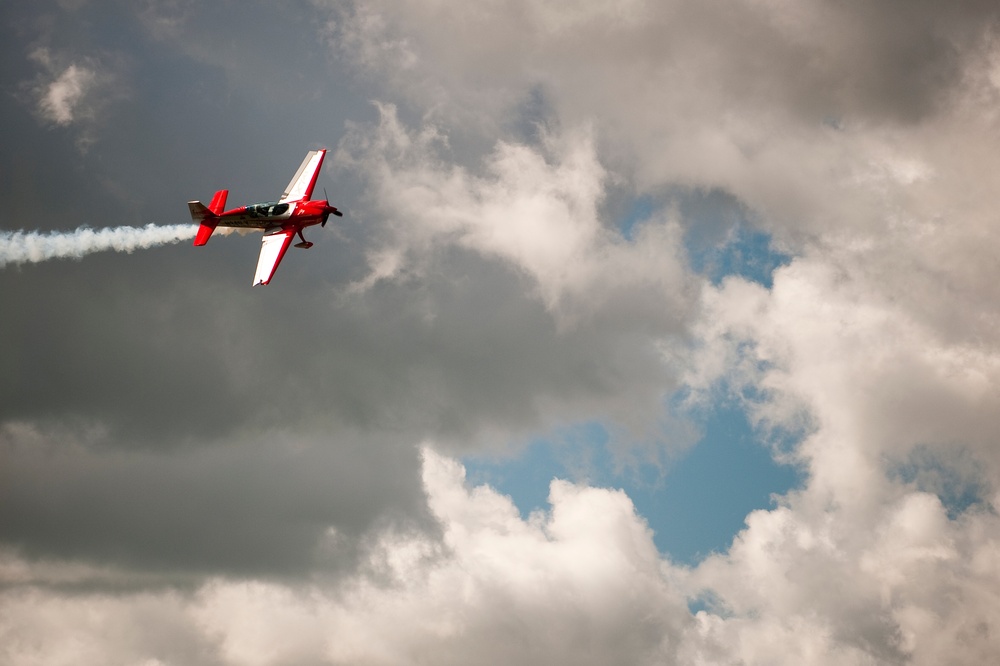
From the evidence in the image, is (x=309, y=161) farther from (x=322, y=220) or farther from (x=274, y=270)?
(x=274, y=270)

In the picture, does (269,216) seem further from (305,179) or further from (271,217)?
(305,179)

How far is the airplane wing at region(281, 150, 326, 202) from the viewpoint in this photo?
92188mm

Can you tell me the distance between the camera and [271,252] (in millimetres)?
84312

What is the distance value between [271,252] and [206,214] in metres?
9.66

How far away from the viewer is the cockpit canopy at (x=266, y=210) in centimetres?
8850

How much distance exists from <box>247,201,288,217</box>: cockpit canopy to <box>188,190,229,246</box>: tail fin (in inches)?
133

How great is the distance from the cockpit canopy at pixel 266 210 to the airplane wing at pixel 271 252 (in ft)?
6.97

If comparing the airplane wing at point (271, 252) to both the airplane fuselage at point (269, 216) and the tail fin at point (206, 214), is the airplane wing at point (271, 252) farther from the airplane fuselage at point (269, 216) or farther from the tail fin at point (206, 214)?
the tail fin at point (206, 214)

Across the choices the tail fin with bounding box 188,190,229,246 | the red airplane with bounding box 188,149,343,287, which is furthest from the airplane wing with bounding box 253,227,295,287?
the tail fin with bounding box 188,190,229,246

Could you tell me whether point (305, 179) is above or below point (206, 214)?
above

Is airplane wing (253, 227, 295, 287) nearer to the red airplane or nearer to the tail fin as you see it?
the red airplane

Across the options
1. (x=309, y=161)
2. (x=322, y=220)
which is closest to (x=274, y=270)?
(x=322, y=220)

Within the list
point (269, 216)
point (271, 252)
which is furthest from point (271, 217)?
point (271, 252)

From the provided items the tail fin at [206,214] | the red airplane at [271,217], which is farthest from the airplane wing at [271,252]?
the tail fin at [206,214]
